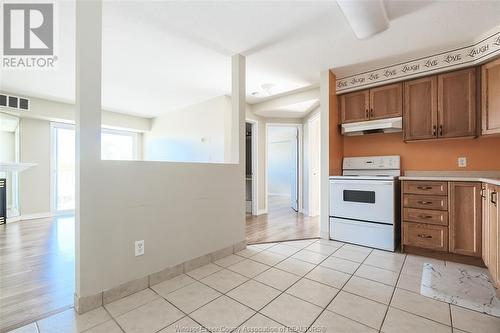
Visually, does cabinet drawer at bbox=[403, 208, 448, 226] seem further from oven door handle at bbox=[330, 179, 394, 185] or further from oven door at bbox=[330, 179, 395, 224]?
oven door handle at bbox=[330, 179, 394, 185]

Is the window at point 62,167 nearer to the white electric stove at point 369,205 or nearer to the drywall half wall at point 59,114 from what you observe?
the drywall half wall at point 59,114

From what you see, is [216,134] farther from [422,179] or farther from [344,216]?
[422,179]

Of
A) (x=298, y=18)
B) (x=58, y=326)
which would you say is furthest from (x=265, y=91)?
(x=58, y=326)

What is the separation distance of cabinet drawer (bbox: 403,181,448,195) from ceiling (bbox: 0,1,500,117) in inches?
60.7

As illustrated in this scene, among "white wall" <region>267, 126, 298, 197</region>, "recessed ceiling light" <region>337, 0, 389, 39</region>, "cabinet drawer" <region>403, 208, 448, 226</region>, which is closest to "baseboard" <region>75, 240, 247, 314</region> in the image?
"cabinet drawer" <region>403, 208, 448, 226</region>

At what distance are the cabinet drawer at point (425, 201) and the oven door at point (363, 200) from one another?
0.58 ft

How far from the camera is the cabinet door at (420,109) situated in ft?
9.16

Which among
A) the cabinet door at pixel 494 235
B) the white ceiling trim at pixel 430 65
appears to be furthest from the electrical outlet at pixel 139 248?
the white ceiling trim at pixel 430 65

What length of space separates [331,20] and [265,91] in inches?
76.1

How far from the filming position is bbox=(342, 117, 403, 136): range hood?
297 cm

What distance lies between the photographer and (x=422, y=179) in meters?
2.62

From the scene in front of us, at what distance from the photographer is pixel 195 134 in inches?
197

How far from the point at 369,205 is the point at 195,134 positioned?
11.9 ft

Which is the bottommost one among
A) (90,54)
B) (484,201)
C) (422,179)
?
(484,201)
